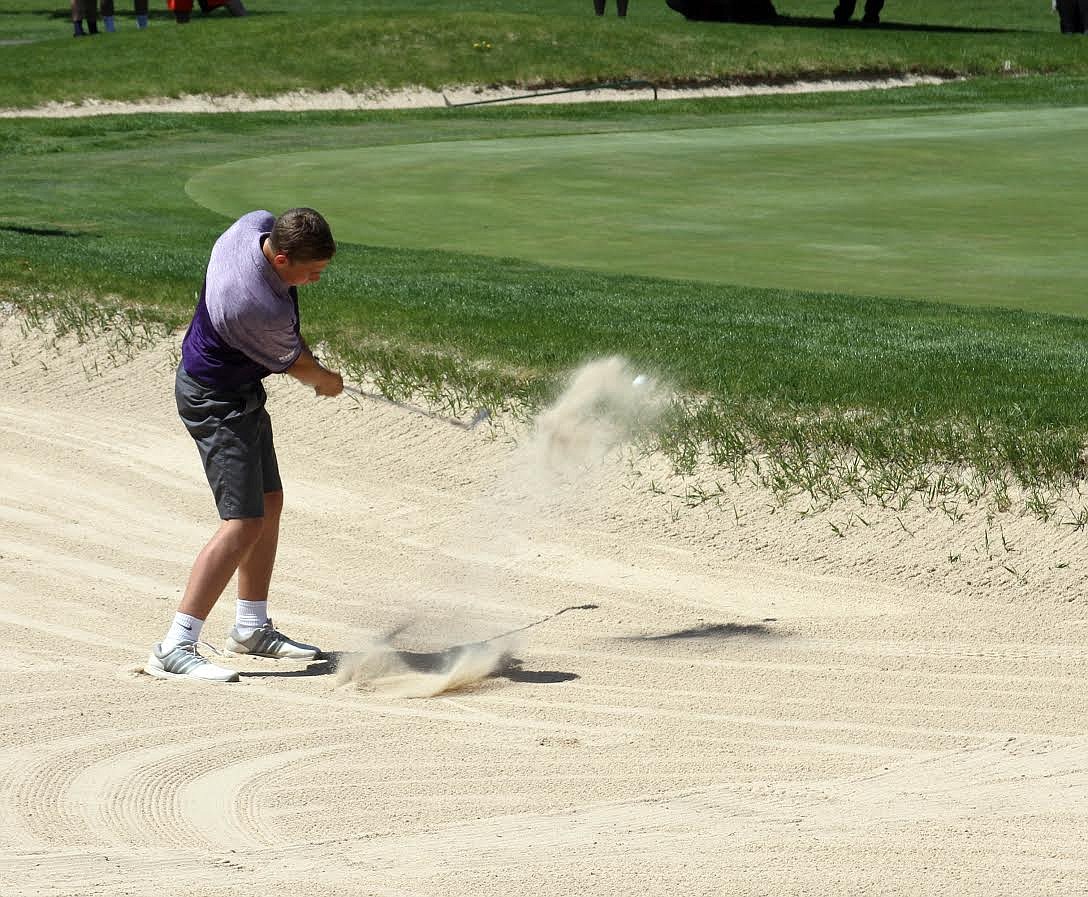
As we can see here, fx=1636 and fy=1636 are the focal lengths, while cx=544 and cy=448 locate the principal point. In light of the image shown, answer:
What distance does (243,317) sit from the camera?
5996 millimetres

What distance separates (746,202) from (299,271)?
10744 mm

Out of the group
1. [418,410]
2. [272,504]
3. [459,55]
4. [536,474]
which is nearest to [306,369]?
[272,504]

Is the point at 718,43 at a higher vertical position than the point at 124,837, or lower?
higher

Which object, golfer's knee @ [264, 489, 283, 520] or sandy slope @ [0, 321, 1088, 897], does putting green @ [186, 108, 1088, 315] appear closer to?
sandy slope @ [0, 321, 1088, 897]

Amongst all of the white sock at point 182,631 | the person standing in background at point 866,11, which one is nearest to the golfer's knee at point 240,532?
the white sock at point 182,631

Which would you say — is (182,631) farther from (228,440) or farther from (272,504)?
(228,440)

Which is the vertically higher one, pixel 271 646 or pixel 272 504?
pixel 272 504

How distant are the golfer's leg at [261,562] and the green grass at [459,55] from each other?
25732 mm

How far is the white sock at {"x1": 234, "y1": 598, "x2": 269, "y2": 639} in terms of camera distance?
6531mm

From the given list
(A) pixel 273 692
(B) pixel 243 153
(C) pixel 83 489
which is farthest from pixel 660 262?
(B) pixel 243 153

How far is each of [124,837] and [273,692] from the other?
1421 mm

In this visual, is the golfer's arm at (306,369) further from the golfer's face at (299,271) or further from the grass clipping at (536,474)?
the grass clipping at (536,474)

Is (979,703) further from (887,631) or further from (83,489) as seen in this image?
(83,489)

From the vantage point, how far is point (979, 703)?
582 centimetres
